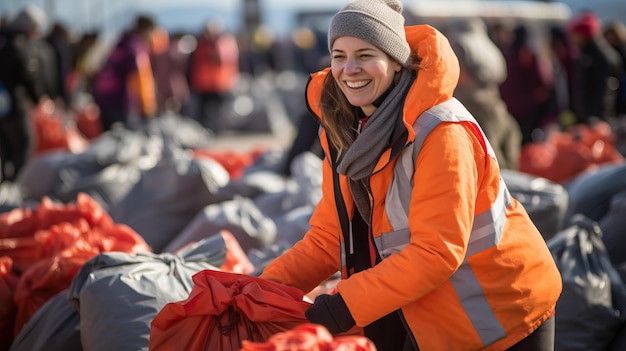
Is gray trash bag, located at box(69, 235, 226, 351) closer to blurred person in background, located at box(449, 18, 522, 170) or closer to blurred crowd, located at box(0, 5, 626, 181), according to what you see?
blurred crowd, located at box(0, 5, 626, 181)

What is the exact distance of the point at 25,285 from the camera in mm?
4008

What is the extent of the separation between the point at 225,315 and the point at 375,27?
90 cm

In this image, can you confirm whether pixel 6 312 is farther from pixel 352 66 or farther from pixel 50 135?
pixel 50 135

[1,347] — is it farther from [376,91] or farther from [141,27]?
[141,27]

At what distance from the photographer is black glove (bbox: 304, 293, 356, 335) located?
2652 millimetres

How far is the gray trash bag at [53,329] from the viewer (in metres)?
3.69

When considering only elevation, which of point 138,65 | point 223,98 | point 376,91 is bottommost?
point 223,98

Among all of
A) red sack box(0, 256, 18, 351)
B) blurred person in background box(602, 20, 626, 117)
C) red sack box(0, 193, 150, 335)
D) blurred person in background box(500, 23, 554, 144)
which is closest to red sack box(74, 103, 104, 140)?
blurred person in background box(500, 23, 554, 144)

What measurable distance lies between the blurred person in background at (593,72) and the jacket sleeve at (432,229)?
7168 mm

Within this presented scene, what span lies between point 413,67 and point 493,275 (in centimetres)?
57

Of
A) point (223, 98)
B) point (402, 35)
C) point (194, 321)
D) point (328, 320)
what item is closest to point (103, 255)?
point (194, 321)

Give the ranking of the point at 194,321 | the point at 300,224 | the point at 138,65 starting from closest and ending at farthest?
the point at 194,321 → the point at 300,224 → the point at 138,65

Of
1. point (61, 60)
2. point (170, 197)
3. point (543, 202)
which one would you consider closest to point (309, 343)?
point (543, 202)

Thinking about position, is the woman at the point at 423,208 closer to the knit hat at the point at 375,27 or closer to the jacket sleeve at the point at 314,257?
the knit hat at the point at 375,27
